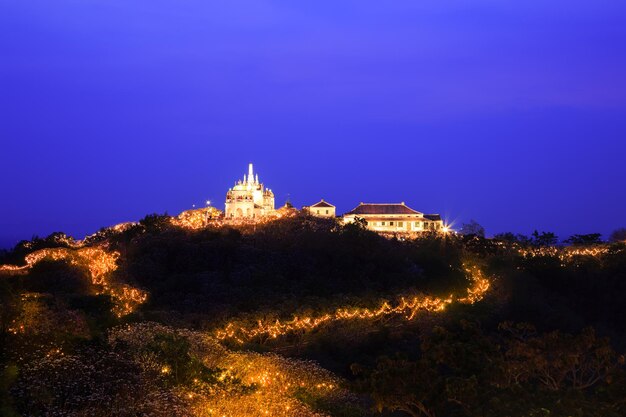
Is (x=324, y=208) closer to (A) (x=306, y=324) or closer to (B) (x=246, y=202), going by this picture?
(B) (x=246, y=202)

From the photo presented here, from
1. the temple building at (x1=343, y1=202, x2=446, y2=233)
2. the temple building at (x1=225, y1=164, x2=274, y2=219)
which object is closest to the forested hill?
the temple building at (x1=225, y1=164, x2=274, y2=219)

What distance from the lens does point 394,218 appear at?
44.5 metres

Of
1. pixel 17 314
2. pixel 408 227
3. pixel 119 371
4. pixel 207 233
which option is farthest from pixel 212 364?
pixel 408 227

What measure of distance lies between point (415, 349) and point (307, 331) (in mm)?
2955

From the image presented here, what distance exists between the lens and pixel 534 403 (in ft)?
31.3

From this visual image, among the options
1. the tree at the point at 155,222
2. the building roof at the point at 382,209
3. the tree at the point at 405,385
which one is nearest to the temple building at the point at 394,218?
the building roof at the point at 382,209

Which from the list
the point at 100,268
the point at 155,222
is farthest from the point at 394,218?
the point at 100,268

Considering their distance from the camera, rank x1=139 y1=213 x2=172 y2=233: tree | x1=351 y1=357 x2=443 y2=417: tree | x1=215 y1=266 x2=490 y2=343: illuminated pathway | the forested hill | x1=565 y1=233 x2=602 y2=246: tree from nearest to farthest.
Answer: x1=351 y1=357 x2=443 y2=417: tree
the forested hill
x1=215 y1=266 x2=490 y2=343: illuminated pathway
x1=139 y1=213 x2=172 y2=233: tree
x1=565 y1=233 x2=602 y2=246: tree

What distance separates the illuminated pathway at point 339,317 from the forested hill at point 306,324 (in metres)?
0.04

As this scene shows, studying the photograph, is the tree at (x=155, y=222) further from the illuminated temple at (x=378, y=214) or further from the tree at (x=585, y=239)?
the tree at (x=585, y=239)

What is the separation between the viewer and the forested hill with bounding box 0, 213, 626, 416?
1020 centimetres

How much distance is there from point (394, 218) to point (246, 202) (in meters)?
11.8

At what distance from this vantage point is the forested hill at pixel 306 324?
1020 cm

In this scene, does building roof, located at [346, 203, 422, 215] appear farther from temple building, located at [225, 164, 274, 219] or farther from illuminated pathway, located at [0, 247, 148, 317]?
illuminated pathway, located at [0, 247, 148, 317]
